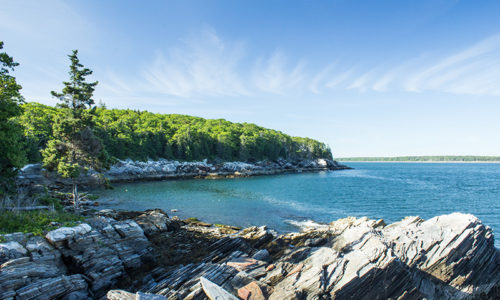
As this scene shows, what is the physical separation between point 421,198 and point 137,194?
4703 cm

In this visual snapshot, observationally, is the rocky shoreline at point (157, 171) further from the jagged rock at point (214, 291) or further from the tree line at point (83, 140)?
the jagged rock at point (214, 291)

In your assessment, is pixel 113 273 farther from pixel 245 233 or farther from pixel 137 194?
pixel 137 194

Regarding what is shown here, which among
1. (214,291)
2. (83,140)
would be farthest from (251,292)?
(83,140)

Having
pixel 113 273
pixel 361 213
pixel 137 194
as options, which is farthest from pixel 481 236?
pixel 137 194

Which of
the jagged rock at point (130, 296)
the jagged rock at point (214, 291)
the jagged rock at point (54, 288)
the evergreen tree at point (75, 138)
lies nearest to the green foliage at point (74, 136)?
the evergreen tree at point (75, 138)

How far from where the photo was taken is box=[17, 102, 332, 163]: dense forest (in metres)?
49.5

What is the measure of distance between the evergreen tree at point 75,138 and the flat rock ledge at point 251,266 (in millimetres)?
7246

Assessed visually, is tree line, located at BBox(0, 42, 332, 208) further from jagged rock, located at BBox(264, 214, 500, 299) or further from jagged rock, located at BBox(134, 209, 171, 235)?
jagged rock, located at BBox(264, 214, 500, 299)

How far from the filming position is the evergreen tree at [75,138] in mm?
17359

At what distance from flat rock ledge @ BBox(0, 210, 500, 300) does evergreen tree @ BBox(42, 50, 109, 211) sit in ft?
23.8

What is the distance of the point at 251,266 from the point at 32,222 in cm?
1144

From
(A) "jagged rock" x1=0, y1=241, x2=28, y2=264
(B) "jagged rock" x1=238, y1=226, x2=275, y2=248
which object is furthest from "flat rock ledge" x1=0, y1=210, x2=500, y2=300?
(B) "jagged rock" x1=238, y1=226, x2=275, y2=248

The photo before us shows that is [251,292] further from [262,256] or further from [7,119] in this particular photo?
[7,119]

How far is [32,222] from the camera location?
11.8 meters
